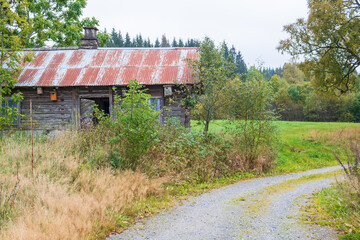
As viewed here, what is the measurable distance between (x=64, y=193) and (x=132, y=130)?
243 centimetres

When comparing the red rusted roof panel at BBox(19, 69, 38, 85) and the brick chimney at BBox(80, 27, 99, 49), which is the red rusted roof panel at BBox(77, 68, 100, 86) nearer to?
the red rusted roof panel at BBox(19, 69, 38, 85)

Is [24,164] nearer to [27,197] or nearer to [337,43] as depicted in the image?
[27,197]

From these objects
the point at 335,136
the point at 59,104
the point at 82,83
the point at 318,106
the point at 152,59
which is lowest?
the point at 335,136

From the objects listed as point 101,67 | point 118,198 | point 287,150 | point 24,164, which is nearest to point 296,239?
point 118,198

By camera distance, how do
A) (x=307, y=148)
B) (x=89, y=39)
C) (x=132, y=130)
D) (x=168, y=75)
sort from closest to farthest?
(x=132, y=130) < (x=168, y=75) < (x=307, y=148) < (x=89, y=39)

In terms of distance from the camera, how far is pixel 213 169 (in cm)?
993

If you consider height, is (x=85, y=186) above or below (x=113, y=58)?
below

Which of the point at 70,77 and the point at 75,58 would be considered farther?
the point at 75,58

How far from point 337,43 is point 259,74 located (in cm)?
694

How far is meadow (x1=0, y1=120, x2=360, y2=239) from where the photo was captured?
496 centimetres

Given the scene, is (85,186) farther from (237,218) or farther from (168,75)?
(168,75)

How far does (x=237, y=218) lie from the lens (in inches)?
239

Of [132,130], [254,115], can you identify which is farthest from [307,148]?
[132,130]

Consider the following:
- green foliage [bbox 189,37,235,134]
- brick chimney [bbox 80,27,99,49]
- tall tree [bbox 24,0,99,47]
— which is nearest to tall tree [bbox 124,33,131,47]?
tall tree [bbox 24,0,99,47]
